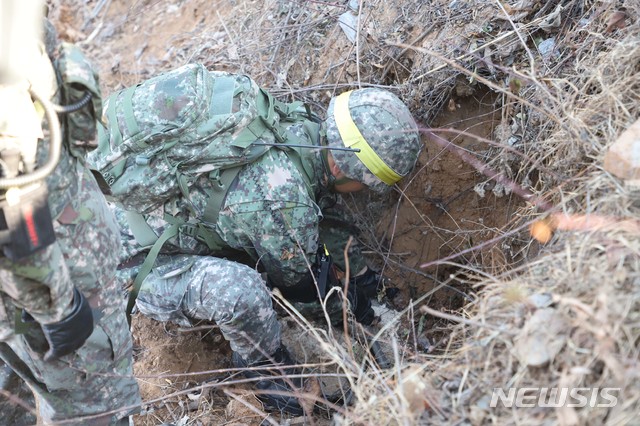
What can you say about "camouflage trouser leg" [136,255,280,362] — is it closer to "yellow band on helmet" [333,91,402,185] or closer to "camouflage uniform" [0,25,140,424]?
"camouflage uniform" [0,25,140,424]

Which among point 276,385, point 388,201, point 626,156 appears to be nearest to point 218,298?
point 276,385

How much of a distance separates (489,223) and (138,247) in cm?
206

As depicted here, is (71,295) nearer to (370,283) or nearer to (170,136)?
(170,136)

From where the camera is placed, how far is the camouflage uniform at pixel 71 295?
2.35m

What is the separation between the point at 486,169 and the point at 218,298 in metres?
1.71

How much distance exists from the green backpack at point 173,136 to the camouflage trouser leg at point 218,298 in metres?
0.37

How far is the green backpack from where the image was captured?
3.12 m

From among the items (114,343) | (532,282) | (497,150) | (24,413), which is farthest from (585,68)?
(24,413)

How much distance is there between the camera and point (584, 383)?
1.83 m

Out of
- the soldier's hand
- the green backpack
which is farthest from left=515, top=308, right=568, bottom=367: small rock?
the soldier's hand

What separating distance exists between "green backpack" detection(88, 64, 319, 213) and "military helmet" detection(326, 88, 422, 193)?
469mm

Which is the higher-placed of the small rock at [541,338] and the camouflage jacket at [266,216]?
the small rock at [541,338]

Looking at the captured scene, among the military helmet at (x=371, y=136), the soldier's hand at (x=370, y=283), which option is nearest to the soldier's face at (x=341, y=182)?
the military helmet at (x=371, y=136)

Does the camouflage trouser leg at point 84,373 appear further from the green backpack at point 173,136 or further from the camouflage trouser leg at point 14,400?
the green backpack at point 173,136
